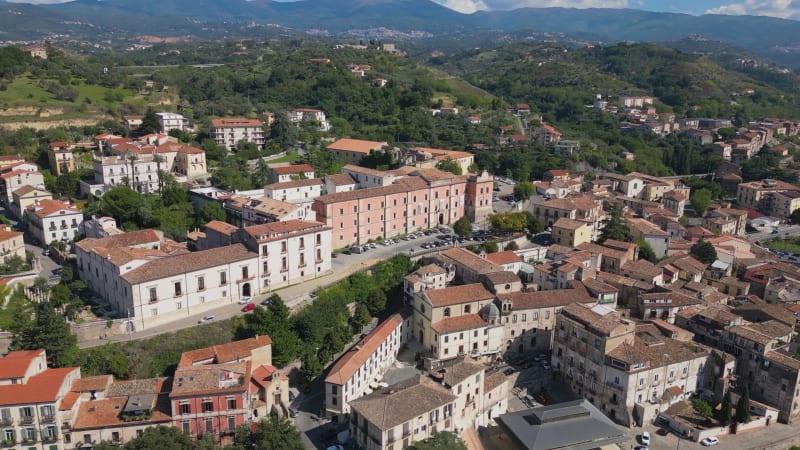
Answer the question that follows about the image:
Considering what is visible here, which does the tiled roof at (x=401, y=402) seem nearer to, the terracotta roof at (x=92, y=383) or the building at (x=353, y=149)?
the terracotta roof at (x=92, y=383)

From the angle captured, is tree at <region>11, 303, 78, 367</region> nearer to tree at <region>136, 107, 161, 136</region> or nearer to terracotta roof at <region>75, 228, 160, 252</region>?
terracotta roof at <region>75, 228, 160, 252</region>

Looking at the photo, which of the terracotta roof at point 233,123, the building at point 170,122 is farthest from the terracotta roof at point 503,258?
the building at point 170,122

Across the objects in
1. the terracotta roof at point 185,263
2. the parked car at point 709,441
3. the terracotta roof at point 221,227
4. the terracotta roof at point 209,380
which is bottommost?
the parked car at point 709,441

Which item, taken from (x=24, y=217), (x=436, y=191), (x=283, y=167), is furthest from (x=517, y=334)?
(x=24, y=217)

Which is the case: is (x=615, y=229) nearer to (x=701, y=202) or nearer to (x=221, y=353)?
(x=701, y=202)

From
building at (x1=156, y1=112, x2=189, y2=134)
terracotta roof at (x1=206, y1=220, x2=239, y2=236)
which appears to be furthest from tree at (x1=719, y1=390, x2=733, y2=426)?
building at (x1=156, y1=112, x2=189, y2=134)

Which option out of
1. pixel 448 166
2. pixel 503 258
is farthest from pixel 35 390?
pixel 448 166
